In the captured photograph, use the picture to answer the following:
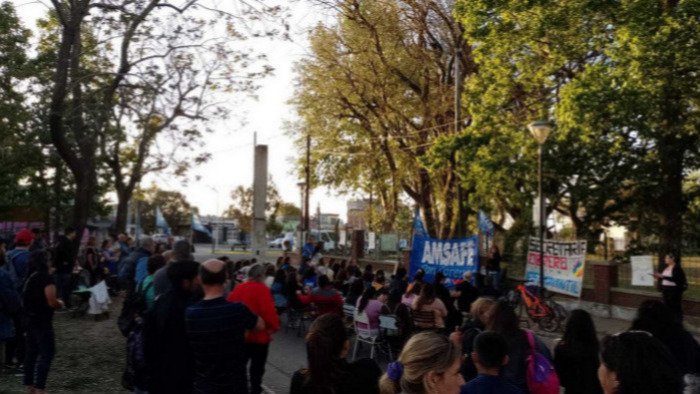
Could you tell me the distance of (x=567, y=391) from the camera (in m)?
5.00

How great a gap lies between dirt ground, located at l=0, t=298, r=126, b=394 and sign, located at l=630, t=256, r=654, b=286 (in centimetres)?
1249

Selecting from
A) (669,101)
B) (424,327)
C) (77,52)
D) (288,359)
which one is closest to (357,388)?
(424,327)

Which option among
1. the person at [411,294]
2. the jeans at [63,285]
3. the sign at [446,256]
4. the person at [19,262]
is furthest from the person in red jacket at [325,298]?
the sign at [446,256]

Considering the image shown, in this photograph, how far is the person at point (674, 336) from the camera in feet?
17.1

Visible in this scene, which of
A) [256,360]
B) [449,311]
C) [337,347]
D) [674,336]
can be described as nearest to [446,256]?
[449,311]

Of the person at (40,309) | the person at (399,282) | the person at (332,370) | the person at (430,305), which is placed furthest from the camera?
the person at (399,282)

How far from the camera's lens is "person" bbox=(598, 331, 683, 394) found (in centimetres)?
302

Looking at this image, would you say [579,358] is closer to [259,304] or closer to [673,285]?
[259,304]

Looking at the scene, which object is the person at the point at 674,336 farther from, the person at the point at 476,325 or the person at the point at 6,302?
the person at the point at 6,302

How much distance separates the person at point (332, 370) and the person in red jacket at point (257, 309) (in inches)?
105

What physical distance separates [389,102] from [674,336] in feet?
79.2

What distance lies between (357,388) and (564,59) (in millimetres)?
15069

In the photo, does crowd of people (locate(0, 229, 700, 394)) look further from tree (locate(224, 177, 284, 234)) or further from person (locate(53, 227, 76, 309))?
tree (locate(224, 177, 284, 234))

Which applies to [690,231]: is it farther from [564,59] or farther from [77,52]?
[77,52]
